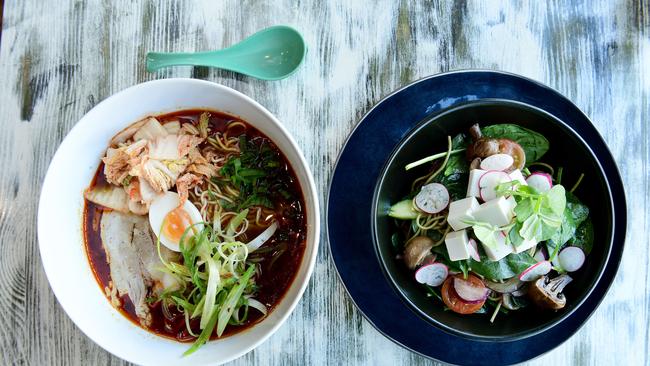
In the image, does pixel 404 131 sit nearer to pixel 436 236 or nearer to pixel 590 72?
pixel 436 236

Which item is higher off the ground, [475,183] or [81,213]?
[475,183]

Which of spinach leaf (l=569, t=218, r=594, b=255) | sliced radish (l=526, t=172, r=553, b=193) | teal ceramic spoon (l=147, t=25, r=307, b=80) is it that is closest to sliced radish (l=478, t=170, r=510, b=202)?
sliced radish (l=526, t=172, r=553, b=193)

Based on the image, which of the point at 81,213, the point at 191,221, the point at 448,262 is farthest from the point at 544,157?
the point at 81,213

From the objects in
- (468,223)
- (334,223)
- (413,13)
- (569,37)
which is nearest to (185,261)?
(334,223)

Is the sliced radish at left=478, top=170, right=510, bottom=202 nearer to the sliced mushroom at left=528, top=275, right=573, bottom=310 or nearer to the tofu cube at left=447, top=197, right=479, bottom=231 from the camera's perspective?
the tofu cube at left=447, top=197, right=479, bottom=231

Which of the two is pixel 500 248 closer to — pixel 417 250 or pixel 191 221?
pixel 417 250

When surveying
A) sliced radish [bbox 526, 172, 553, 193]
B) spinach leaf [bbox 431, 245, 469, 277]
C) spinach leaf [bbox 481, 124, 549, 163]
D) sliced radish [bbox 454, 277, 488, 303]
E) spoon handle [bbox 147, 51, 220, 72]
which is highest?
spoon handle [bbox 147, 51, 220, 72]
